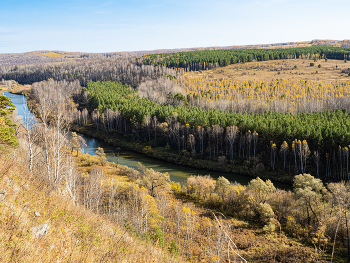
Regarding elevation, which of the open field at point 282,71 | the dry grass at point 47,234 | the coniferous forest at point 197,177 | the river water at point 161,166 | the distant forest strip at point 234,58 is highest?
the distant forest strip at point 234,58

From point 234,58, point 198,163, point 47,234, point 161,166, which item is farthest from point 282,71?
point 47,234

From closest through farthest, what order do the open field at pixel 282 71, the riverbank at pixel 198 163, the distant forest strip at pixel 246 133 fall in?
the distant forest strip at pixel 246 133 < the riverbank at pixel 198 163 < the open field at pixel 282 71

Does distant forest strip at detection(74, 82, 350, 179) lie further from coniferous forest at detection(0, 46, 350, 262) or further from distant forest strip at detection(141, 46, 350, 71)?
distant forest strip at detection(141, 46, 350, 71)

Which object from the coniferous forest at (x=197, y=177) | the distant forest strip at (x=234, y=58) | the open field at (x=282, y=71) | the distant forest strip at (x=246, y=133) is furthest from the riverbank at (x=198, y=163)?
the distant forest strip at (x=234, y=58)

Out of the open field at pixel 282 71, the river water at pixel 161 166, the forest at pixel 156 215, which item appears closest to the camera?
the forest at pixel 156 215

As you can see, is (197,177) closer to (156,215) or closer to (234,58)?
(156,215)

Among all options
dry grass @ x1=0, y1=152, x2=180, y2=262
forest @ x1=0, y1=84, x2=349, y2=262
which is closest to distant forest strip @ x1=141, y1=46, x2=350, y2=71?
forest @ x1=0, y1=84, x2=349, y2=262

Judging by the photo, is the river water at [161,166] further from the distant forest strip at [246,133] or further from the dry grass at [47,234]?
the dry grass at [47,234]

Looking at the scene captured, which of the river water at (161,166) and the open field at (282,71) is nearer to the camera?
the river water at (161,166)
